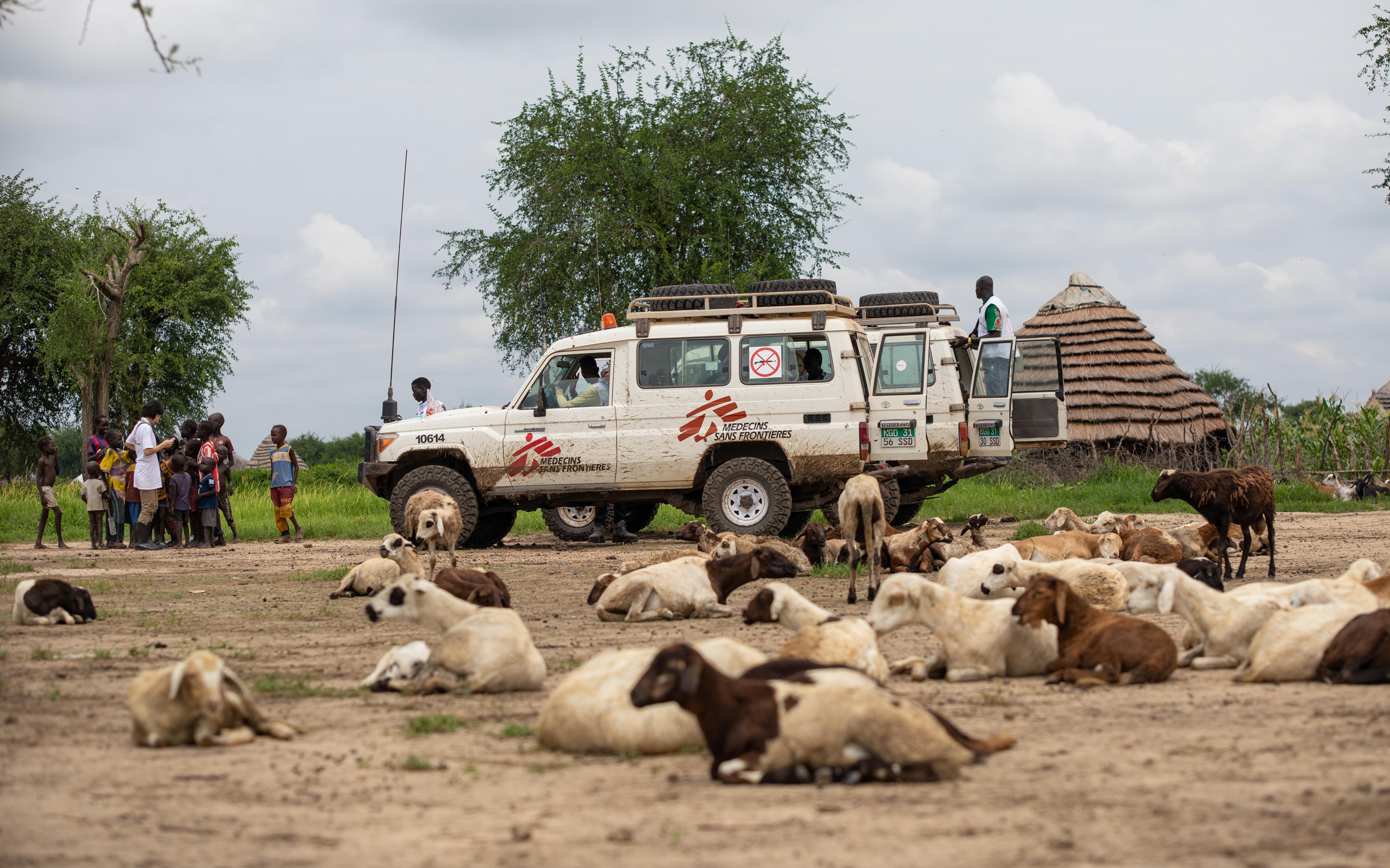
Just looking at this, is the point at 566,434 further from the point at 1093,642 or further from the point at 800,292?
the point at 1093,642

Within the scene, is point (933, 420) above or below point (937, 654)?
above

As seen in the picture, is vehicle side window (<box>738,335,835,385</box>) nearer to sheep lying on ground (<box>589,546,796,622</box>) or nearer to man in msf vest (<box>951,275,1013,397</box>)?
man in msf vest (<box>951,275,1013,397</box>)

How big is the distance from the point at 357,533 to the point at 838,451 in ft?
28.5

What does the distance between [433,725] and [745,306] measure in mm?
10947

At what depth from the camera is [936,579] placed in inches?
408

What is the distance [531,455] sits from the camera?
1505cm

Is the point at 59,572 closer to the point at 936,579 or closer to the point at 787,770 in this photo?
the point at 936,579

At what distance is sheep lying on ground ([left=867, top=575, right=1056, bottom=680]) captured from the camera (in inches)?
253

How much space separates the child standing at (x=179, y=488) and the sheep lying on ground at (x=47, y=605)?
853 centimetres

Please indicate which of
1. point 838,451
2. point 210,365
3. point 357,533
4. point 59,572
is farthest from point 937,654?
point 210,365

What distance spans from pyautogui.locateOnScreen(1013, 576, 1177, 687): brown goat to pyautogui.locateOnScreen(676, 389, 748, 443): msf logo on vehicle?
848cm

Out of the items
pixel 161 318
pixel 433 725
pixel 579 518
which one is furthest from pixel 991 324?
pixel 161 318

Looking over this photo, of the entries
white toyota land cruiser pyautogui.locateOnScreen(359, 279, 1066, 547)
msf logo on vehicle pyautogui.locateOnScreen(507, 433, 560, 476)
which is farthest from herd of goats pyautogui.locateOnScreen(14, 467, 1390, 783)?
msf logo on vehicle pyautogui.locateOnScreen(507, 433, 560, 476)

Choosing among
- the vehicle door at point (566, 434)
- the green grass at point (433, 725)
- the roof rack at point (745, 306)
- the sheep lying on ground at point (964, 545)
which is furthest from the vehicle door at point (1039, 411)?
the green grass at point (433, 725)
